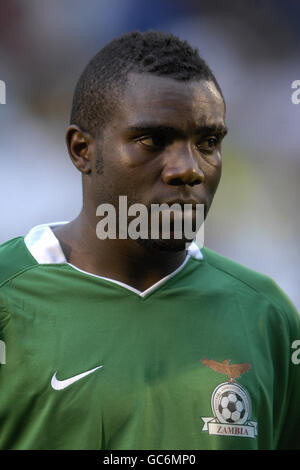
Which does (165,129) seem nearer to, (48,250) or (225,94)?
(48,250)

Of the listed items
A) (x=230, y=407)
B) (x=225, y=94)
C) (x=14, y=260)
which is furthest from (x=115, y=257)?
(x=225, y=94)

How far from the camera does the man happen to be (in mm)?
1697

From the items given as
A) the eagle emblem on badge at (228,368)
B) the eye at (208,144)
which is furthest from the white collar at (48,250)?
the eye at (208,144)

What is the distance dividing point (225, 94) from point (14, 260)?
3.72 meters

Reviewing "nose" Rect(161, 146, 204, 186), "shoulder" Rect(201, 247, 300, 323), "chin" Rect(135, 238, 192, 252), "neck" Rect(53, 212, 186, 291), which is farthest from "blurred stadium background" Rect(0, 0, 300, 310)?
"nose" Rect(161, 146, 204, 186)

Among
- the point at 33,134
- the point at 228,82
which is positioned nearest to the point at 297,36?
the point at 228,82

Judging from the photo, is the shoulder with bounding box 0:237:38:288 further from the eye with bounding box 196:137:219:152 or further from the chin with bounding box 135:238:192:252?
the eye with bounding box 196:137:219:152

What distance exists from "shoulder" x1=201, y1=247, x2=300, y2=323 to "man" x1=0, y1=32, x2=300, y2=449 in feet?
0.06

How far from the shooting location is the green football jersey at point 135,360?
169 cm

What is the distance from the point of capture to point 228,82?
531 cm

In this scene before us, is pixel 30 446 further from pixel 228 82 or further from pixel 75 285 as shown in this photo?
pixel 228 82

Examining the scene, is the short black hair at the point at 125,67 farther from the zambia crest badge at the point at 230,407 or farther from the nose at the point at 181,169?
the zambia crest badge at the point at 230,407

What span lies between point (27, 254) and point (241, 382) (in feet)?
2.38

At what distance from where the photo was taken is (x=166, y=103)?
5.56ft
